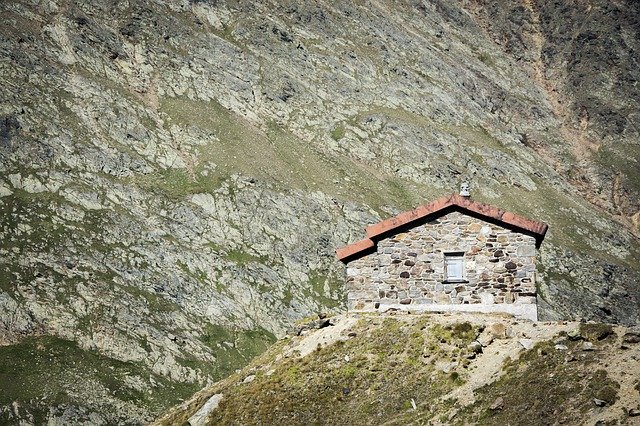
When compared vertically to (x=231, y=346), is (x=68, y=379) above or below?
above

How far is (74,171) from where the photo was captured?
490 feet

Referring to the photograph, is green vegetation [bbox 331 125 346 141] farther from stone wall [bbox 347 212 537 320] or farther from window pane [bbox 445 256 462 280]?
window pane [bbox 445 256 462 280]

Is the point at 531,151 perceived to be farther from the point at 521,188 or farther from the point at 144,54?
the point at 144,54

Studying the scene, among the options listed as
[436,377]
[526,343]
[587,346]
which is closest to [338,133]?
[526,343]

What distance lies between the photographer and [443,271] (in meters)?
32.4

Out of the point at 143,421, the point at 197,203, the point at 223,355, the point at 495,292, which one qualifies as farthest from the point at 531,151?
the point at 495,292

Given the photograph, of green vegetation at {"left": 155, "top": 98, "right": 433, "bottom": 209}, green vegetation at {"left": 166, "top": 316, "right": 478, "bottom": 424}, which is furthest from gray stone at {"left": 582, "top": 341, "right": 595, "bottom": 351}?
green vegetation at {"left": 155, "top": 98, "right": 433, "bottom": 209}

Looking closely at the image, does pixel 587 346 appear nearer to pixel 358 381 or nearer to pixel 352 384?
pixel 358 381

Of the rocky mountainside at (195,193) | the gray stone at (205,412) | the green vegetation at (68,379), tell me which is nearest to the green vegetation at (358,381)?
the gray stone at (205,412)

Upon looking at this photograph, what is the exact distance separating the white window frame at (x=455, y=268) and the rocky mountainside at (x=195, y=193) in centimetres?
8382

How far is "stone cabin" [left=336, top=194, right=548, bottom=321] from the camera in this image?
106 ft

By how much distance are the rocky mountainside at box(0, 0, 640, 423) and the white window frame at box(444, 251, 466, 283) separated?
83.8 m

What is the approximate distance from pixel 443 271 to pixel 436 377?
645 cm

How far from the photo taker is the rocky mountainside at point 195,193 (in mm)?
123312
